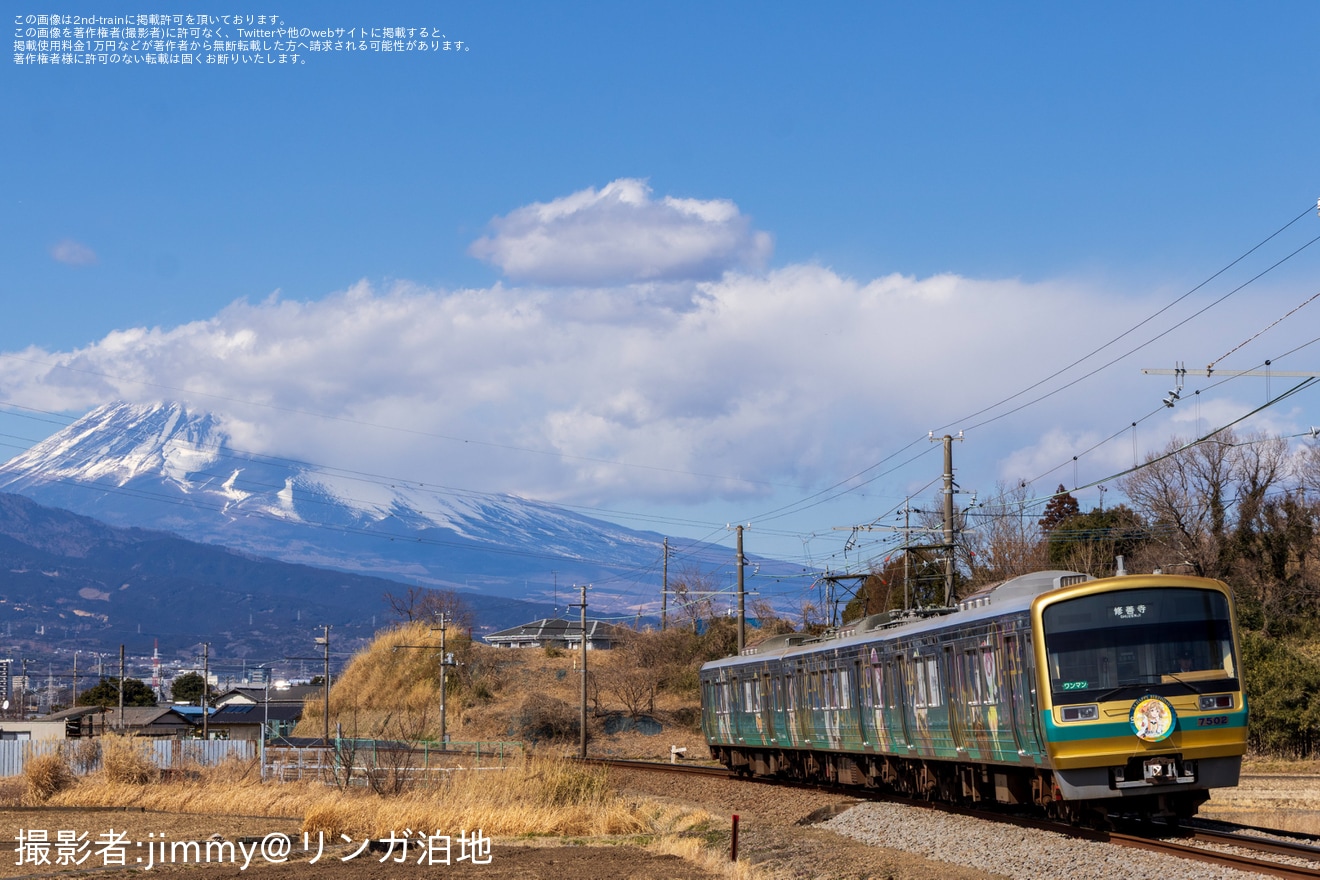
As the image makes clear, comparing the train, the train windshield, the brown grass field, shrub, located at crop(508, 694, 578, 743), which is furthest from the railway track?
shrub, located at crop(508, 694, 578, 743)

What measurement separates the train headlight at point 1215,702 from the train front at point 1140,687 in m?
0.01

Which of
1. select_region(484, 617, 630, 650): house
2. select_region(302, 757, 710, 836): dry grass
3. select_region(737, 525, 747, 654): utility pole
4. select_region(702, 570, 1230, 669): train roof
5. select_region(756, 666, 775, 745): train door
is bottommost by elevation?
select_region(302, 757, 710, 836): dry grass

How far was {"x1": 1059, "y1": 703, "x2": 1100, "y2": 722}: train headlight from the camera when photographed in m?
18.4

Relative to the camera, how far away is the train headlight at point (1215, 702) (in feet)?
60.7

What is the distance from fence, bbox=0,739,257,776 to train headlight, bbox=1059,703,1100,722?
84.7ft

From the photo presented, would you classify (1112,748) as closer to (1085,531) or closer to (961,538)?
(961,538)

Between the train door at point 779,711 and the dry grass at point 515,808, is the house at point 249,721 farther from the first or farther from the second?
the dry grass at point 515,808

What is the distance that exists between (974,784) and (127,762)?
22.2 m

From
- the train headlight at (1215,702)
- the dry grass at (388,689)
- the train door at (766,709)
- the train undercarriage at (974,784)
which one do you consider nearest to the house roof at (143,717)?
the dry grass at (388,689)

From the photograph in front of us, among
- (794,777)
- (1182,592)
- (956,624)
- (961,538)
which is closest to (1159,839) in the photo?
(1182,592)

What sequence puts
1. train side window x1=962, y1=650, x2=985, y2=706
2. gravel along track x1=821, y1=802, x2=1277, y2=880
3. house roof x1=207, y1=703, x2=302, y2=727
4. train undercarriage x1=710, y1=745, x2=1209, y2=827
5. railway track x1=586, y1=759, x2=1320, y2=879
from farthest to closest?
house roof x1=207, y1=703, x2=302, y2=727 → train side window x1=962, y1=650, x2=985, y2=706 → train undercarriage x1=710, y1=745, x2=1209, y2=827 → gravel along track x1=821, y1=802, x2=1277, y2=880 → railway track x1=586, y1=759, x2=1320, y2=879

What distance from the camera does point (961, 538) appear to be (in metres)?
57.0

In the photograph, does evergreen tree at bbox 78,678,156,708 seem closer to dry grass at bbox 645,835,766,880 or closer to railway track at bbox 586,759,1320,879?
dry grass at bbox 645,835,766,880

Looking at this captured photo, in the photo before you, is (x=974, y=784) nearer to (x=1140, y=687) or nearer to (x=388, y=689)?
(x=1140, y=687)
